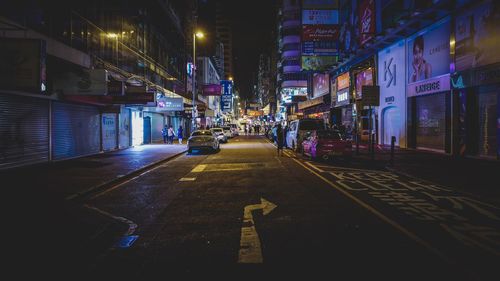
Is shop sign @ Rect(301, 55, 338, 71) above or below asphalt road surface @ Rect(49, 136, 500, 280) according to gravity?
above

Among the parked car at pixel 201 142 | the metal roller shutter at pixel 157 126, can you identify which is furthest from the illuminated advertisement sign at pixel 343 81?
the metal roller shutter at pixel 157 126

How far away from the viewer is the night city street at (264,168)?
530cm

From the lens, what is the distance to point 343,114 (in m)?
40.6

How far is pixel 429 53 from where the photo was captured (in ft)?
73.0

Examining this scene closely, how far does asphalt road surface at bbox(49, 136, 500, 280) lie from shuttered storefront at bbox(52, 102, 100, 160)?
9.07m

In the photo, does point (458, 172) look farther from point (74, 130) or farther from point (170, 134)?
point (170, 134)

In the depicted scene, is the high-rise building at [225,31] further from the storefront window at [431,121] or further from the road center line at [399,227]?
the road center line at [399,227]

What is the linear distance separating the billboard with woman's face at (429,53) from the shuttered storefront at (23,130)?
64.6 ft

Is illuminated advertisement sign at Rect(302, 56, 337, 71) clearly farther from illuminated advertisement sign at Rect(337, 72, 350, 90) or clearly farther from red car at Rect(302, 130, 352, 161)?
red car at Rect(302, 130, 352, 161)

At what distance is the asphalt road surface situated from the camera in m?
4.83

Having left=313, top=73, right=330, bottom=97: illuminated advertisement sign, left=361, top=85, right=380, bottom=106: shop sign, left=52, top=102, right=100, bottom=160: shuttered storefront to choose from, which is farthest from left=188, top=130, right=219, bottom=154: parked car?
left=313, top=73, right=330, bottom=97: illuminated advertisement sign

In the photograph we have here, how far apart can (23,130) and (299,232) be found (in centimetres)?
1415

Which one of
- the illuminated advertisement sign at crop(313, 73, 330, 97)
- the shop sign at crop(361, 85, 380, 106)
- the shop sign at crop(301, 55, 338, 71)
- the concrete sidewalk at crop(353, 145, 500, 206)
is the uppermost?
the shop sign at crop(301, 55, 338, 71)

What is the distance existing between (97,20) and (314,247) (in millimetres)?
22279
